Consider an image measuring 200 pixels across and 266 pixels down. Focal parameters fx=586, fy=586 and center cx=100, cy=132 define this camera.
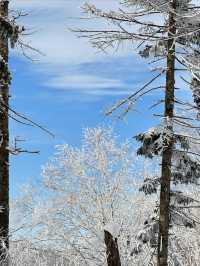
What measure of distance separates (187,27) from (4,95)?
4881 mm

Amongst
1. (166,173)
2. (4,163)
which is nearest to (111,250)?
(166,173)

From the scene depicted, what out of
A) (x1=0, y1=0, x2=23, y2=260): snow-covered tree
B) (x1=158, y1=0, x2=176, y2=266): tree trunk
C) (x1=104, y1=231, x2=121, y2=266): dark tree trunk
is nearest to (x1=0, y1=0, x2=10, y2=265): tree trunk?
(x1=0, y1=0, x2=23, y2=260): snow-covered tree

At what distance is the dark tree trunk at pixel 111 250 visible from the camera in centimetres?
2331

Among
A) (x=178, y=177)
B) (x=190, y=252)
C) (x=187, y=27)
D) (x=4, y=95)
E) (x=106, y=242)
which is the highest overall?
(x=187, y=27)

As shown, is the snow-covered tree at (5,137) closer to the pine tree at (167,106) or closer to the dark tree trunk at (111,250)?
the pine tree at (167,106)

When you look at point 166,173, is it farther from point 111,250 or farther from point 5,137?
point 111,250

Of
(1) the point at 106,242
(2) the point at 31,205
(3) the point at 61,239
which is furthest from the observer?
(2) the point at 31,205

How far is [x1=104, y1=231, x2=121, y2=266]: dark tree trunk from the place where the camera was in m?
23.3

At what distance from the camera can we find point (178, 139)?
580 inches

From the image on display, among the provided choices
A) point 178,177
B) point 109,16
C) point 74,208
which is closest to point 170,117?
point 178,177

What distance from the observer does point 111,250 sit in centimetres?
2358

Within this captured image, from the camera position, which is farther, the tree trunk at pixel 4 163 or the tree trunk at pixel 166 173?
the tree trunk at pixel 4 163

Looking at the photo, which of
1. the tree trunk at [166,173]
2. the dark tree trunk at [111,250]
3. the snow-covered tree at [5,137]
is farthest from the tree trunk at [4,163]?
the dark tree trunk at [111,250]

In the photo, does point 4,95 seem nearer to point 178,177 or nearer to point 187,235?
point 178,177
